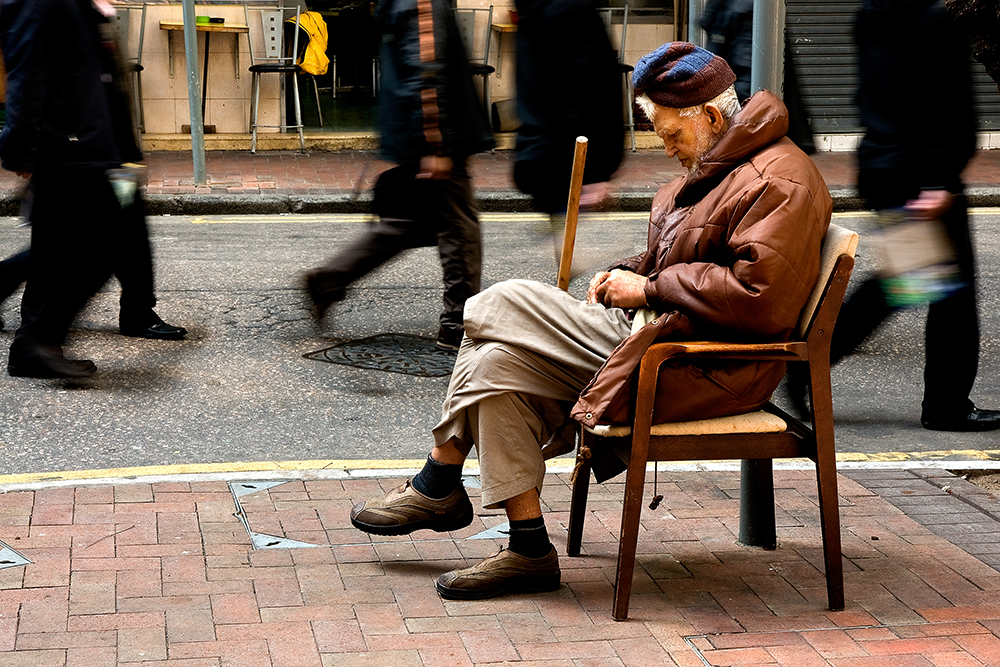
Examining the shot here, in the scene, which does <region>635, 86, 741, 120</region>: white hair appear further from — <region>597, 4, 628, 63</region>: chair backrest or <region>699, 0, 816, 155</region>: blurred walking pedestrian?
<region>597, 4, 628, 63</region>: chair backrest

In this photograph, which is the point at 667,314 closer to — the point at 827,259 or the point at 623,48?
the point at 827,259

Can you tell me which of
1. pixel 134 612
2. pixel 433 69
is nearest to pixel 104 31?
pixel 433 69

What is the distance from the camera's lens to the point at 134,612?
356 centimetres

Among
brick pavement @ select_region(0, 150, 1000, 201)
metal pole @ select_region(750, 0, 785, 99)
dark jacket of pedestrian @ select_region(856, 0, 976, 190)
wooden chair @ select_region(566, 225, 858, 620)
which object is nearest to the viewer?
wooden chair @ select_region(566, 225, 858, 620)

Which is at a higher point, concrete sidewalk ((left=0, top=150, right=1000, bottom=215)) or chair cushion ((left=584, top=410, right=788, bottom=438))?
chair cushion ((left=584, top=410, right=788, bottom=438))

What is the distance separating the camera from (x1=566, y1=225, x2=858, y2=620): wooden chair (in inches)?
137

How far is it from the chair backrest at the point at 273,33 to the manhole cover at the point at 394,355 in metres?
7.52

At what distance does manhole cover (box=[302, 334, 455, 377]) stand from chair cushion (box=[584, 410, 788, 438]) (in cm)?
289

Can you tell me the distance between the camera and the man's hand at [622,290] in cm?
370

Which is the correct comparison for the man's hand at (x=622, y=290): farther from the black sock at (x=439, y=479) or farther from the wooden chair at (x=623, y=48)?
the wooden chair at (x=623, y=48)

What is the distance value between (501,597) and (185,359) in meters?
3.31

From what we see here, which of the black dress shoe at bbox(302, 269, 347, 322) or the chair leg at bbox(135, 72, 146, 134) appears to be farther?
the chair leg at bbox(135, 72, 146, 134)

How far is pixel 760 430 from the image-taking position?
11.8ft

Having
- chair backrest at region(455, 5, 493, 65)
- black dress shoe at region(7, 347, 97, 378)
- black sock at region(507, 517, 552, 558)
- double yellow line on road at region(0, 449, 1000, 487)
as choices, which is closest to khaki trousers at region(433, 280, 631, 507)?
black sock at region(507, 517, 552, 558)
